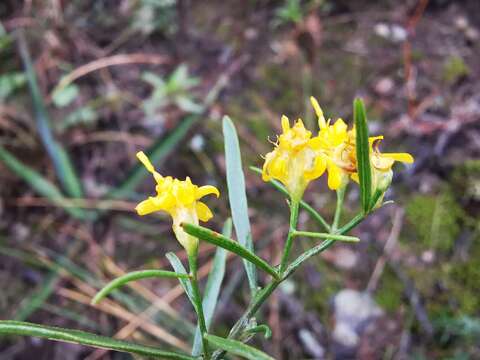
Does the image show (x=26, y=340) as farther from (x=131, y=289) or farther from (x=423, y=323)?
(x=423, y=323)

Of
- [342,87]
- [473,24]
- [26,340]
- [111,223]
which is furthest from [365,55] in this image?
[26,340]

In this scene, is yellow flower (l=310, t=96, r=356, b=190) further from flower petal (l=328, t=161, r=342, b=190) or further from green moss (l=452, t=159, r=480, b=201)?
green moss (l=452, t=159, r=480, b=201)

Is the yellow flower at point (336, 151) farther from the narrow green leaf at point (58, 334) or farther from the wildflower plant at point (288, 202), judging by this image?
the narrow green leaf at point (58, 334)

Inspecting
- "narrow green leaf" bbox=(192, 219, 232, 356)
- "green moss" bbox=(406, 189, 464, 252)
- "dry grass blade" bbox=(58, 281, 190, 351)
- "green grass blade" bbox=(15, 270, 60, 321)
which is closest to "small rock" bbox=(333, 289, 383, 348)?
"green moss" bbox=(406, 189, 464, 252)

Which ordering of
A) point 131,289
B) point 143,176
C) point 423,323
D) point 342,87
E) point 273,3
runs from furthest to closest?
point 273,3
point 342,87
point 143,176
point 131,289
point 423,323

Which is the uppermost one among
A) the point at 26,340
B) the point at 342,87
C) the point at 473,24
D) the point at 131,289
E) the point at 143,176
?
the point at 473,24

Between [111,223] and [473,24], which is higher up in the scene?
[473,24]

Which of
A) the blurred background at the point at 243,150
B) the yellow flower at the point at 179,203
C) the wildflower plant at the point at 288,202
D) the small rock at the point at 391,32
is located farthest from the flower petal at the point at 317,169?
the small rock at the point at 391,32

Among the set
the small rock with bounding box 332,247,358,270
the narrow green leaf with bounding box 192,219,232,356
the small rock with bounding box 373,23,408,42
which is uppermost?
the small rock with bounding box 373,23,408,42
